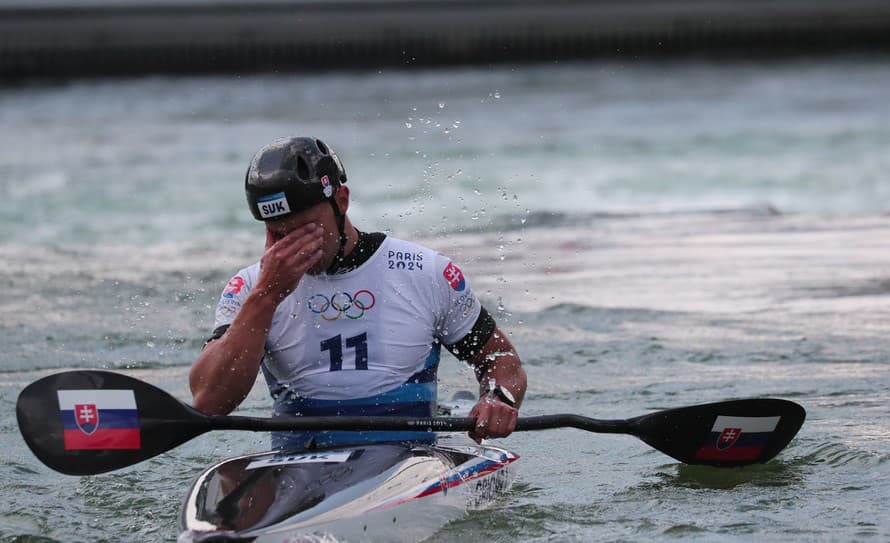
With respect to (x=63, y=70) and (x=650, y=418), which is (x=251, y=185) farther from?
(x=63, y=70)

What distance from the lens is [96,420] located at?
489 cm

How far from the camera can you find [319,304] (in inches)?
199

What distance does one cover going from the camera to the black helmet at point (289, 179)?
4734 mm

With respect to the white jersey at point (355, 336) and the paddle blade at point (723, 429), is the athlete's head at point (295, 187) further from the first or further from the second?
the paddle blade at point (723, 429)

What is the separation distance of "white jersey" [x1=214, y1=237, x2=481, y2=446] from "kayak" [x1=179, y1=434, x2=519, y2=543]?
0.77 feet

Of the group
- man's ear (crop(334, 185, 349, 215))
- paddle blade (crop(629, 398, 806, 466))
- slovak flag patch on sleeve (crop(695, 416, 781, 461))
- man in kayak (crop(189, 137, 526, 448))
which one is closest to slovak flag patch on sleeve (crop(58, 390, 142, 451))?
man in kayak (crop(189, 137, 526, 448))

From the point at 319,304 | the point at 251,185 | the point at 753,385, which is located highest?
the point at 251,185

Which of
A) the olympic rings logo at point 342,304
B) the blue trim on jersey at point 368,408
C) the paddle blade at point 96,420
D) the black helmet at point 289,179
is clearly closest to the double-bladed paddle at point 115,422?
the paddle blade at point 96,420

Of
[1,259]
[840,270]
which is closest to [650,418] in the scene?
[840,270]

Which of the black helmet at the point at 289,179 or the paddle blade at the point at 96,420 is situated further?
the paddle blade at the point at 96,420

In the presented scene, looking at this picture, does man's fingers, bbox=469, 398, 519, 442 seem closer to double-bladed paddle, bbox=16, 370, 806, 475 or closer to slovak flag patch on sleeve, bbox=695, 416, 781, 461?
double-bladed paddle, bbox=16, 370, 806, 475

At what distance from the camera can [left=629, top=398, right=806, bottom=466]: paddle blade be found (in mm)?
5422

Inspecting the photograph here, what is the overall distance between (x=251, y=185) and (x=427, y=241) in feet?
27.8

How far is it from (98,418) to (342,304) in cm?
96
